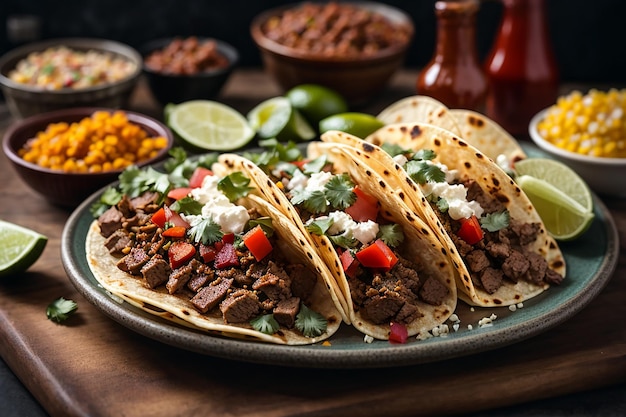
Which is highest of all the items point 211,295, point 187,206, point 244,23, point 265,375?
point 187,206

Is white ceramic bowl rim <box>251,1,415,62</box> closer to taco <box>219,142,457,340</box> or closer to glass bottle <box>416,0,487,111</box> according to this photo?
glass bottle <box>416,0,487,111</box>

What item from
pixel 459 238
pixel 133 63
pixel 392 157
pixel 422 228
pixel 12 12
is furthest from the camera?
pixel 12 12

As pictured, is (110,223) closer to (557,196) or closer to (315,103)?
(315,103)

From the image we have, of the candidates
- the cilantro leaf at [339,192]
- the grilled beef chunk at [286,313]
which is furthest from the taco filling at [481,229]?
the grilled beef chunk at [286,313]

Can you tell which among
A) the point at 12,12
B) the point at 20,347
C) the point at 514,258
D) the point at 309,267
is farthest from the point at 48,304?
the point at 12,12

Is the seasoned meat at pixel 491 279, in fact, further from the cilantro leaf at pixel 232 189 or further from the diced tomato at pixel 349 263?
the cilantro leaf at pixel 232 189

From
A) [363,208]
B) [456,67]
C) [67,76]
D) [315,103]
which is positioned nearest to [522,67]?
[456,67]

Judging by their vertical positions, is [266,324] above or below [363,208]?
below

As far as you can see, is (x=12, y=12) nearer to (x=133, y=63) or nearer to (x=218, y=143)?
(x=133, y=63)
